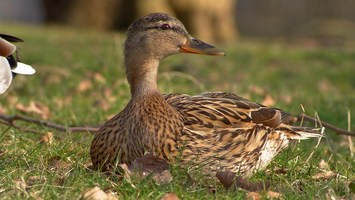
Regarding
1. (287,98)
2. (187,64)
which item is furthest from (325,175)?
(187,64)

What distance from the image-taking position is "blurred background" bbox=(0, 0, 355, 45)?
20.2 metres

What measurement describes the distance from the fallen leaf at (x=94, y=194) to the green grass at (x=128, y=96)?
0.31ft

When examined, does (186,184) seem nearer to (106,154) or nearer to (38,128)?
(106,154)

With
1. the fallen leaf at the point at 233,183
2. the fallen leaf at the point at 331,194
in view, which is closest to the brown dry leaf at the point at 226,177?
the fallen leaf at the point at 233,183

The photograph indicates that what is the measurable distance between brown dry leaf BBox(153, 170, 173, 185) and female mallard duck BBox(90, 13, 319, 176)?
257 mm

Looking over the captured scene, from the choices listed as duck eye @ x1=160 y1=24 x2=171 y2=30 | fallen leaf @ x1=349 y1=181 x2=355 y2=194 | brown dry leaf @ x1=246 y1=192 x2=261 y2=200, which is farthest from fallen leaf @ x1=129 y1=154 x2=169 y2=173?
fallen leaf @ x1=349 y1=181 x2=355 y2=194

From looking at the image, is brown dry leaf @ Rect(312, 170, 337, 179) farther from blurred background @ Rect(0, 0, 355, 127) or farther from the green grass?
blurred background @ Rect(0, 0, 355, 127)

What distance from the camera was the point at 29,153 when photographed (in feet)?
19.1

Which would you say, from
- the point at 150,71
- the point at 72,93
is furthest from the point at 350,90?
the point at 150,71

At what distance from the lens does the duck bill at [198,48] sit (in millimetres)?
5789

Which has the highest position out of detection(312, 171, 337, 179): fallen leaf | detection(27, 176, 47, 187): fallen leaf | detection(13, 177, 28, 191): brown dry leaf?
detection(13, 177, 28, 191): brown dry leaf

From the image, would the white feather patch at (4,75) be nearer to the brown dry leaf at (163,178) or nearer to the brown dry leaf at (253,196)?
the brown dry leaf at (163,178)

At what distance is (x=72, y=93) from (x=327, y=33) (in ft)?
55.1

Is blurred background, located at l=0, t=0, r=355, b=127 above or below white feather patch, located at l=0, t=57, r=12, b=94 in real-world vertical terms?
below
